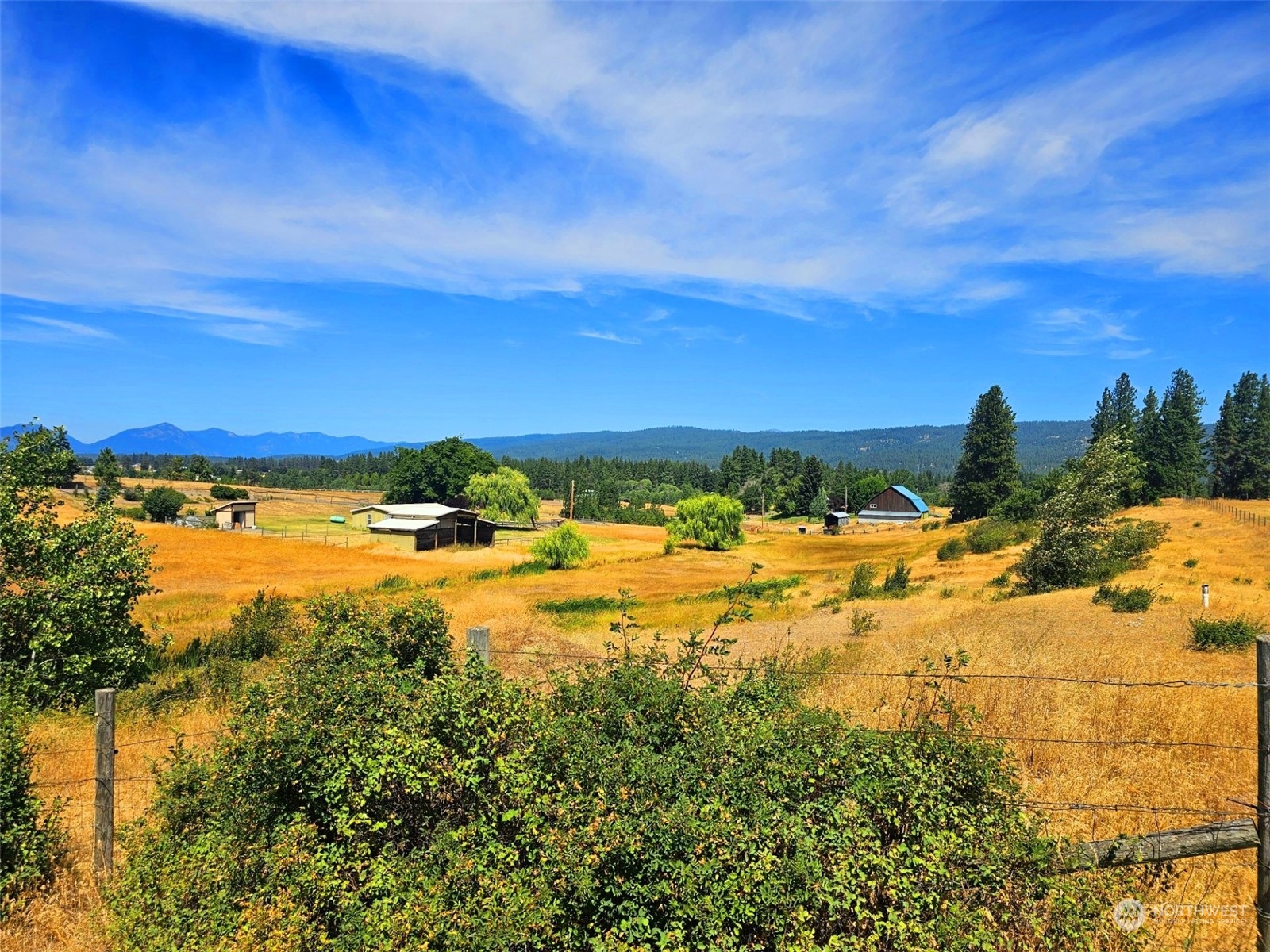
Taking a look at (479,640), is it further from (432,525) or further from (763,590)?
(432,525)

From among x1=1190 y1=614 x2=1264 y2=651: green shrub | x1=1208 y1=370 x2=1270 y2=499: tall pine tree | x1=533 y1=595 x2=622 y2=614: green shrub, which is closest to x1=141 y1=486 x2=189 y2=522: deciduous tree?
x1=533 y1=595 x2=622 y2=614: green shrub

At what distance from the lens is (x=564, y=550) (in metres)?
56.0

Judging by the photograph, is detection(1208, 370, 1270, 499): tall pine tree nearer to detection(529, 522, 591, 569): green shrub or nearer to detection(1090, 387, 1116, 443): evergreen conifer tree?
detection(1090, 387, 1116, 443): evergreen conifer tree

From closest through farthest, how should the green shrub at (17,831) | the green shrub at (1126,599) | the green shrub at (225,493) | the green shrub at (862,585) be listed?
1. the green shrub at (17,831)
2. the green shrub at (1126,599)
3. the green shrub at (862,585)
4. the green shrub at (225,493)

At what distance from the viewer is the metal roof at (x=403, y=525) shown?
229 ft

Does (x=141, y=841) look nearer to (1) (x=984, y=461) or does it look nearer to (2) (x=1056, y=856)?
(2) (x=1056, y=856)

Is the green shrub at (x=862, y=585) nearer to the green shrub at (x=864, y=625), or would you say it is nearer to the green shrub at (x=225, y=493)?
the green shrub at (x=864, y=625)

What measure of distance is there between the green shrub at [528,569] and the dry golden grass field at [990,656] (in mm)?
2041

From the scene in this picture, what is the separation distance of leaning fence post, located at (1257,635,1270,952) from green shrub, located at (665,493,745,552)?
68.4 meters

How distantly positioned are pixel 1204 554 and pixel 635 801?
4656cm

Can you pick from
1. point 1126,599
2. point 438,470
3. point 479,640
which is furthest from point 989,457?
point 479,640

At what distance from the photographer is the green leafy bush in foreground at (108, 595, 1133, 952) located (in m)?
4.32

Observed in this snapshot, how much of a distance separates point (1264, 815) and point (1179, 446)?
104113 millimetres

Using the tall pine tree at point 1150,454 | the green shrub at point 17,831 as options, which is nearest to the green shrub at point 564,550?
the green shrub at point 17,831
